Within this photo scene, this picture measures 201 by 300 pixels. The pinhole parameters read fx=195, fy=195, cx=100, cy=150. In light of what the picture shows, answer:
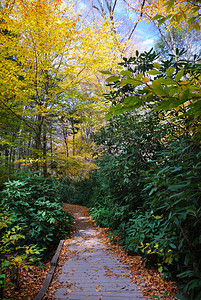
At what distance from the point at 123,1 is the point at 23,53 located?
685 centimetres

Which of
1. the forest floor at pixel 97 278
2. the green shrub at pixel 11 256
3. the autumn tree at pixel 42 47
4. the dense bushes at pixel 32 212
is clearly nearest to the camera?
the green shrub at pixel 11 256

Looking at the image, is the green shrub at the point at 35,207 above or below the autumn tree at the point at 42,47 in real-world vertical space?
below

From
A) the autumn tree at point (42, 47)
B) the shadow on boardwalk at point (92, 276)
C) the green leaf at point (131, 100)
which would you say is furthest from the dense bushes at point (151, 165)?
the autumn tree at point (42, 47)

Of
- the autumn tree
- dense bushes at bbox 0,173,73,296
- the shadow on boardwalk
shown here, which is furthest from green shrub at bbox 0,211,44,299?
the autumn tree

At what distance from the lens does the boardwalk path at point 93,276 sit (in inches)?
108

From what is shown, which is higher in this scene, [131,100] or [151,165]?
[131,100]

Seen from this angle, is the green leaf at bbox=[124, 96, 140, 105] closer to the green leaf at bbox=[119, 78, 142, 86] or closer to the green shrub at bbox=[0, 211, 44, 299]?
the green leaf at bbox=[119, 78, 142, 86]

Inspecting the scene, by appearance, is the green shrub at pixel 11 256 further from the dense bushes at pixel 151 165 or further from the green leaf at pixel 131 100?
the green leaf at pixel 131 100

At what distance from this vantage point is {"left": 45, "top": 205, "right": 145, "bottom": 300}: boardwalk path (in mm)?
2741

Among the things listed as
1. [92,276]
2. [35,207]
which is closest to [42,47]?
[35,207]

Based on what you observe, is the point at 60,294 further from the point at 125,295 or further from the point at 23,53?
the point at 23,53

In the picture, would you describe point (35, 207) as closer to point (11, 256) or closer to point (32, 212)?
point (32, 212)

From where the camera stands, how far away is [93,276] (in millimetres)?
3305

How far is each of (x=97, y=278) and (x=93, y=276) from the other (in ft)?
0.35
